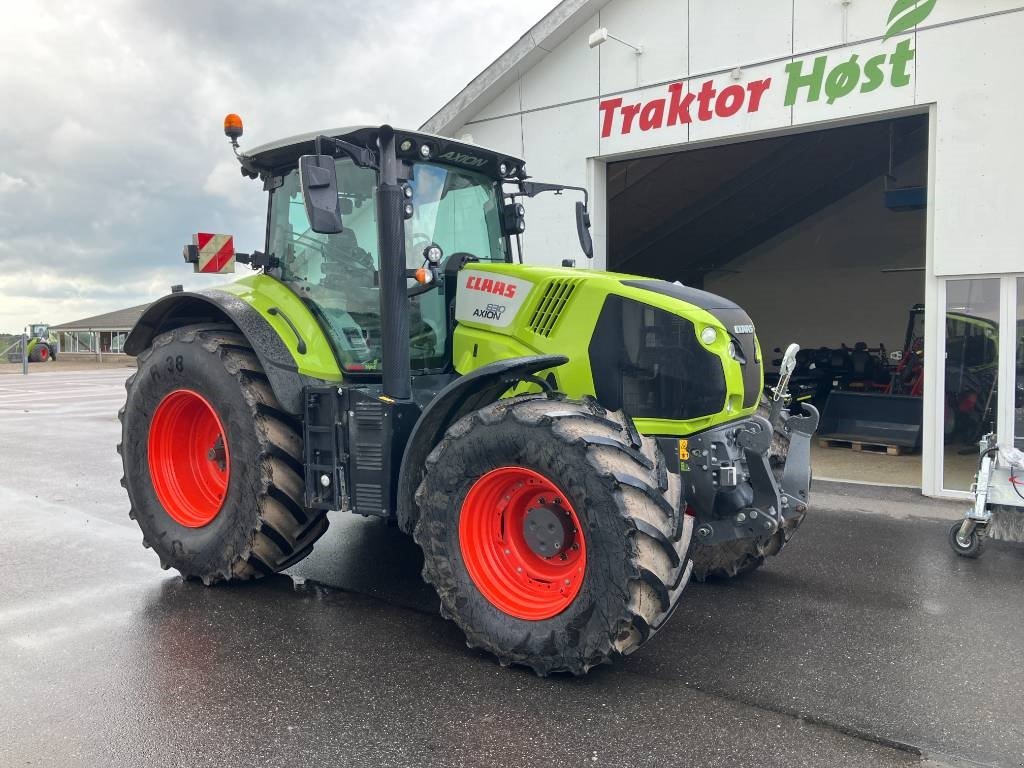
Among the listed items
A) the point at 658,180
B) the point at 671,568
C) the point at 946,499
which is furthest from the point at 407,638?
the point at 658,180

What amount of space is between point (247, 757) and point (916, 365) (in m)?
11.3

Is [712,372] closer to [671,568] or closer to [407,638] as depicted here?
[671,568]

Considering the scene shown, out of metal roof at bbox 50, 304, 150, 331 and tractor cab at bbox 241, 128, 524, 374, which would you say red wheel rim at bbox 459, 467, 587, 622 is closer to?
tractor cab at bbox 241, 128, 524, 374

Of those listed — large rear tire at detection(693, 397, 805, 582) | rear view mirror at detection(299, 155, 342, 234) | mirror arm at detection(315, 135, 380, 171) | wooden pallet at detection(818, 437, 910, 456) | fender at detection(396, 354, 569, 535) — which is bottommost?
wooden pallet at detection(818, 437, 910, 456)

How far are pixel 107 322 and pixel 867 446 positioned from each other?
5321 cm

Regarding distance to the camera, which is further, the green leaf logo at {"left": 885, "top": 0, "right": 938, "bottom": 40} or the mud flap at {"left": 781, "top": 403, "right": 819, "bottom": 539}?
the green leaf logo at {"left": 885, "top": 0, "right": 938, "bottom": 40}

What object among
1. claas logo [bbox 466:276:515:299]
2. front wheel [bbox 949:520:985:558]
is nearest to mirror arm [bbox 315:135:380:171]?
claas logo [bbox 466:276:515:299]

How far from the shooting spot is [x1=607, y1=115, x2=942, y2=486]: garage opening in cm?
1140

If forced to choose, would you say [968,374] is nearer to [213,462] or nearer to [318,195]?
[318,195]

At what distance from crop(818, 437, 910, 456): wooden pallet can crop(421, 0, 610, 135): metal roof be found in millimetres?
6310

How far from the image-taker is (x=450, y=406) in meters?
3.99

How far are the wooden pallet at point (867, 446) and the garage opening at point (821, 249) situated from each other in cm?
2

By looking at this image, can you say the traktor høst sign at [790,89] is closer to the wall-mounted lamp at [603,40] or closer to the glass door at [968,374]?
the wall-mounted lamp at [603,40]

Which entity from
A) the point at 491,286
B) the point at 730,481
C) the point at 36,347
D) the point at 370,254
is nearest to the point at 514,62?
the point at 370,254
